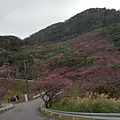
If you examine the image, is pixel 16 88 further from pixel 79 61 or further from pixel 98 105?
pixel 98 105

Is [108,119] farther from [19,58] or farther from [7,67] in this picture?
[19,58]

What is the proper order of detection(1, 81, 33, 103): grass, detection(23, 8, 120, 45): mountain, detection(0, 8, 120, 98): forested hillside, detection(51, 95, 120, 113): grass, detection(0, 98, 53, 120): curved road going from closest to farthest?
detection(51, 95, 120, 113): grass
detection(0, 98, 53, 120): curved road
detection(0, 8, 120, 98): forested hillside
detection(1, 81, 33, 103): grass
detection(23, 8, 120, 45): mountain

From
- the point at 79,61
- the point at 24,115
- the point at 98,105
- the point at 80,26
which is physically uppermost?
the point at 80,26

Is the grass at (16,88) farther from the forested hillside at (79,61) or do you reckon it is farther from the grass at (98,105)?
the grass at (98,105)

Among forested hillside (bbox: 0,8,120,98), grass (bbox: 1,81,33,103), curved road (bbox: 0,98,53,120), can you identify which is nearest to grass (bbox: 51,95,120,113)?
curved road (bbox: 0,98,53,120)

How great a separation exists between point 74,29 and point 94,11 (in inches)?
974

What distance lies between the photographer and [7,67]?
193 feet

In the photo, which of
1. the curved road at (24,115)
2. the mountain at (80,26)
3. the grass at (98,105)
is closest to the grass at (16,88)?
the curved road at (24,115)

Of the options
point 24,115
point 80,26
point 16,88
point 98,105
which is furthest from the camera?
point 80,26

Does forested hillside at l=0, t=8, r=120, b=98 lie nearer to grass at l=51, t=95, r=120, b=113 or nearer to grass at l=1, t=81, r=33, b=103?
grass at l=1, t=81, r=33, b=103

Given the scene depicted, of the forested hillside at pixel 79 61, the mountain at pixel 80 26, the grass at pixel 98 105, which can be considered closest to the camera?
the grass at pixel 98 105

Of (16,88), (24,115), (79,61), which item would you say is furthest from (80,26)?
(24,115)

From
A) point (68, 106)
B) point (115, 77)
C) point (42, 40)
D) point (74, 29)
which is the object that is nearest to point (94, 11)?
point (74, 29)

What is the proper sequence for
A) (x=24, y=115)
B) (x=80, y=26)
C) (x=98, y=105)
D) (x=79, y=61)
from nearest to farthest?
(x=98, y=105)
(x=24, y=115)
(x=79, y=61)
(x=80, y=26)
